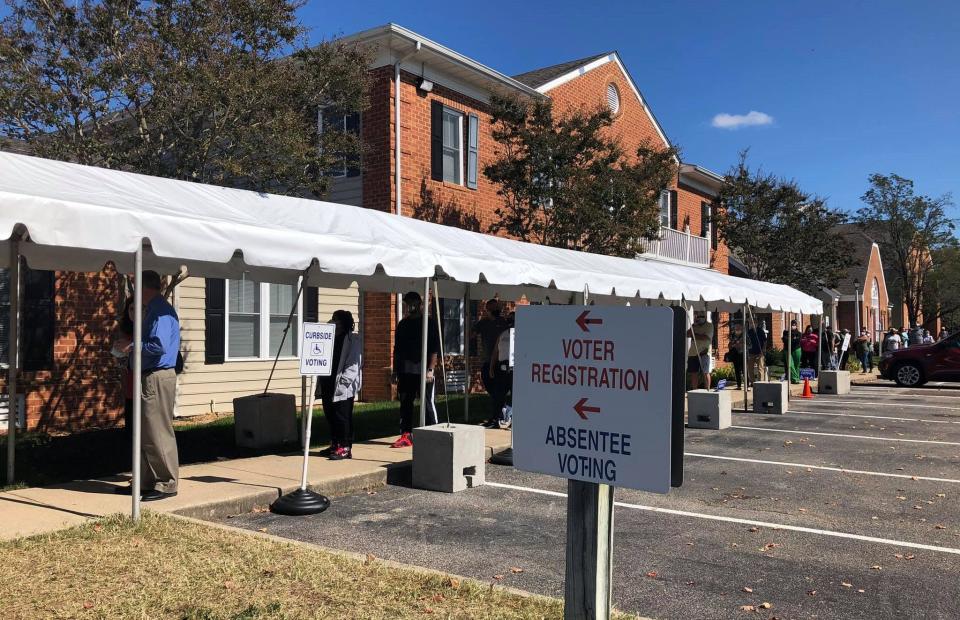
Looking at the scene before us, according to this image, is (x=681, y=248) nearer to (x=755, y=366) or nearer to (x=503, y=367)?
(x=755, y=366)

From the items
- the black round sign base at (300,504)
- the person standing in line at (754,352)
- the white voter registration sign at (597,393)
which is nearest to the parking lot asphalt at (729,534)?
the black round sign base at (300,504)

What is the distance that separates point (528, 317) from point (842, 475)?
729 cm

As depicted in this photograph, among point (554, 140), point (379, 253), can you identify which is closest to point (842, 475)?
point (379, 253)

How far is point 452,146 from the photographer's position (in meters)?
16.9

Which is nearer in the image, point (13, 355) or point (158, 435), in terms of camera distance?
point (158, 435)

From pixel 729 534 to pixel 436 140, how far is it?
1183 centimetres

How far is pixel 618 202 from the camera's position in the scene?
1633 cm

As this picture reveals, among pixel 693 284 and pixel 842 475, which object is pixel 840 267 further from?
pixel 842 475

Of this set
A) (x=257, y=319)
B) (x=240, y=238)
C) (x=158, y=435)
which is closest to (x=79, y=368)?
(x=257, y=319)

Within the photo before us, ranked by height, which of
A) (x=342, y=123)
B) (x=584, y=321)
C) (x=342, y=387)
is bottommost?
(x=342, y=387)

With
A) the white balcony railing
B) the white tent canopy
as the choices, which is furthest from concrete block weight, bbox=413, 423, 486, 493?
the white balcony railing

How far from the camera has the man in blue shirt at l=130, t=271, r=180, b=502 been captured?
6301mm

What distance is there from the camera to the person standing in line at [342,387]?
861 centimetres

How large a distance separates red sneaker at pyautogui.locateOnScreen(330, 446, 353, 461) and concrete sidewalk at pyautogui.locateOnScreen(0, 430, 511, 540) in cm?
10
